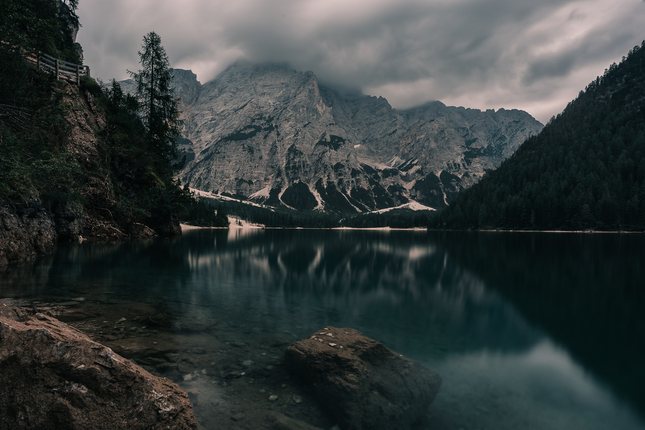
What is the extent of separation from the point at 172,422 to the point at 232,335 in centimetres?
803

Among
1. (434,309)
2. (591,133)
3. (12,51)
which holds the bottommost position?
(434,309)

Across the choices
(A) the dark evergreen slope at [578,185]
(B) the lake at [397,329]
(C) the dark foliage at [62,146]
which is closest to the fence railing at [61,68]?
(C) the dark foliage at [62,146]

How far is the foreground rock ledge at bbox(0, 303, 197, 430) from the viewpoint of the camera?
185 inches

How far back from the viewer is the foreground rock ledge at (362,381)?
851 centimetres

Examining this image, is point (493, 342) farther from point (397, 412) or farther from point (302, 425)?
point (302, 425)

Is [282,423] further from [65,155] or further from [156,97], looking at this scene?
[156,97]

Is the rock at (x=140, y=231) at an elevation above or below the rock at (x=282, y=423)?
above

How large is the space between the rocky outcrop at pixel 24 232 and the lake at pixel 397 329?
2405 mm

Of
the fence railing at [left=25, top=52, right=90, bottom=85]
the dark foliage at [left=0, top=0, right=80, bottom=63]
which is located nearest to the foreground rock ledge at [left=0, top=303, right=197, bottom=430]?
the dark foliage at [left=0, top=0, right=80, bottom=63]

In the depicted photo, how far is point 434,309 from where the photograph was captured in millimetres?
20109

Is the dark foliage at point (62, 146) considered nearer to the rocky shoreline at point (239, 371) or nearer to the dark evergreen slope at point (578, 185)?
the rocky shoreline at point (239, 371)

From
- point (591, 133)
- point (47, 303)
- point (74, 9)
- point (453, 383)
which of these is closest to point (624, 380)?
point (453, 383)

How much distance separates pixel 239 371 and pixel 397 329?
8.86 meters

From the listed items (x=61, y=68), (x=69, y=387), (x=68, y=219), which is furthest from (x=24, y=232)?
(x=69, y=387)
